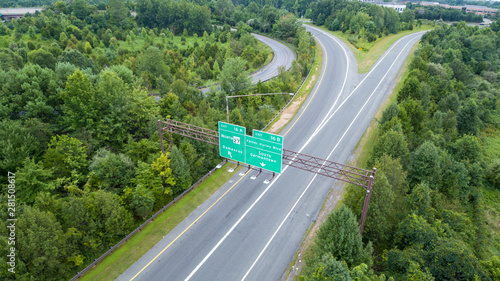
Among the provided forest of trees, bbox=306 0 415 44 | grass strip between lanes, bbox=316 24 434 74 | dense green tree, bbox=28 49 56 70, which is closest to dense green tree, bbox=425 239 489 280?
grass strip between lanes, bbox=316 24 434 74

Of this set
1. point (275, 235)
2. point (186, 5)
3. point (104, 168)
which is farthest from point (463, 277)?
point (186, 5)

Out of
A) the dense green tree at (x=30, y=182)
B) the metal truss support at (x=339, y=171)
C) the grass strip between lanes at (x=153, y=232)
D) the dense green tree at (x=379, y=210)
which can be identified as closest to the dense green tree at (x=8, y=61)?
the dense green tree at (x=30, y=182)

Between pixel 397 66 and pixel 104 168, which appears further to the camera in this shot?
pixel 397 66

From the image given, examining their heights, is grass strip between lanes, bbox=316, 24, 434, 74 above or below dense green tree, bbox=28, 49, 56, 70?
below

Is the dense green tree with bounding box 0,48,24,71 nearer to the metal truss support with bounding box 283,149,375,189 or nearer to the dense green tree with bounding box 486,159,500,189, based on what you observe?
the metal truss support with bounding box 283,149,375,189

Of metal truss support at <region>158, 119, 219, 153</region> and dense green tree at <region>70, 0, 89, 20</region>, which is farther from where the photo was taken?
dense green tree at <region>70, 0, 89, 20</region>

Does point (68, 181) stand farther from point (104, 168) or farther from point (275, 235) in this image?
point (275, 235)

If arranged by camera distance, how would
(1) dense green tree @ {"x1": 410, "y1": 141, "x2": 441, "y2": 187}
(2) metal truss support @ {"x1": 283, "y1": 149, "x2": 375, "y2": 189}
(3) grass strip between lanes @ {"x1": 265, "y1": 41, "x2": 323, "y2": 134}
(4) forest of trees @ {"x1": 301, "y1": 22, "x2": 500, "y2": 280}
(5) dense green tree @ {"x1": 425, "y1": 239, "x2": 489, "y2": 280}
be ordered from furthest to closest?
(3) grass strip between lanes @ {"x1": 265, "y1": 41, "x2": 323, "y2": 134}
(1) dense green tree @ {"x1": 410, "y1": 141, "x2": 441, "y2": 187}
(2) metal truss support @ {"x1": 283, "y1": 149, "x2": 375, "y2": 189}
(4) forest of trees @ {"x1": 301, "y1": 22, "x2": 500, "y2": 280}
(5) dense green tree @ {"x1": 425, "y1": 239, "x2": 489, "y2": 280}

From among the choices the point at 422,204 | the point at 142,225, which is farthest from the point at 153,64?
the point at 422,204
